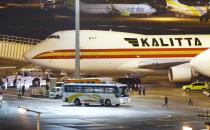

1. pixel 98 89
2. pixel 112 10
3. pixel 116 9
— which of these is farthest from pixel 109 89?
pixel 116 9

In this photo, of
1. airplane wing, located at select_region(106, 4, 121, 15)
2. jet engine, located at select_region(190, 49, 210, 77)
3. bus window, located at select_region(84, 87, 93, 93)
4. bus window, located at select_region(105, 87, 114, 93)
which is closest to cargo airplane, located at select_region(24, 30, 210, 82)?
bus window, located at select_region(84, 87, 93, 93)

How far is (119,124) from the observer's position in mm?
34469

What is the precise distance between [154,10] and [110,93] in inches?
2102

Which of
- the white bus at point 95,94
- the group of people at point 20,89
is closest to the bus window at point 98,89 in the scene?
the white bus at point 95,94

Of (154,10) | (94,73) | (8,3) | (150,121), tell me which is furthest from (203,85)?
(8,3)

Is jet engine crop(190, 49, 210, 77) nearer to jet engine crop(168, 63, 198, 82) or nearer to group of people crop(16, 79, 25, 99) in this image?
group of people crop(16, 79, 25, 99)

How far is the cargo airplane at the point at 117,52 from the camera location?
6656cm

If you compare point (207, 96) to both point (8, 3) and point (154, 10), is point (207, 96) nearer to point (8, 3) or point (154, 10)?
point (154, 10)

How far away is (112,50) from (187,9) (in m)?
34.5

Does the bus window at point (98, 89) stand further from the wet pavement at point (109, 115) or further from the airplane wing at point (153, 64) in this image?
the airplane wing at point (153, 64)

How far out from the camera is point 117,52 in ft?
222

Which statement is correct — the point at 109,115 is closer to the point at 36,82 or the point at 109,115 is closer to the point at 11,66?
the point at 36,82

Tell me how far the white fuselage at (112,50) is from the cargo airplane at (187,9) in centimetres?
2917

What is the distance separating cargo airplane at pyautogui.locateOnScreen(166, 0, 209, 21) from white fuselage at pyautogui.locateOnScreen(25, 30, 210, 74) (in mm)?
29175
